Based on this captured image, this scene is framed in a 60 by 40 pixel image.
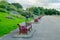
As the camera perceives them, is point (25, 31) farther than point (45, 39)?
Yes

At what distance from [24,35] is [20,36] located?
536 millimetres

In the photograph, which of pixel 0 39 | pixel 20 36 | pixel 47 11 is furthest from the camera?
pixel 47 11

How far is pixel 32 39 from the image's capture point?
16.6m

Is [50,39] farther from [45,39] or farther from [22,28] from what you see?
[22,28]

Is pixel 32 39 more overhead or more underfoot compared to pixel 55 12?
more overhead

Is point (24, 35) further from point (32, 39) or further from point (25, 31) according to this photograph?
point (32, 39)

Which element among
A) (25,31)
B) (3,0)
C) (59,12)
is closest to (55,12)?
(59,12)

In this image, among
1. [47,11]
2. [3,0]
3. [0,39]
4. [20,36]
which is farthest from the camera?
[47,11]

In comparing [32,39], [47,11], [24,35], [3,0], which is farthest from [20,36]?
[47,11]

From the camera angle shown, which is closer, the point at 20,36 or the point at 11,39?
the point at 11,39

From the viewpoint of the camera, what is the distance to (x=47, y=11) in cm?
11044

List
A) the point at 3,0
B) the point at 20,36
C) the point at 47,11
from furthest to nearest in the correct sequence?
the point at 47,11 < the point at 3,0 < the point at 20,36

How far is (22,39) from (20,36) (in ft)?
4.26

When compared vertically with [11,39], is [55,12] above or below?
below
